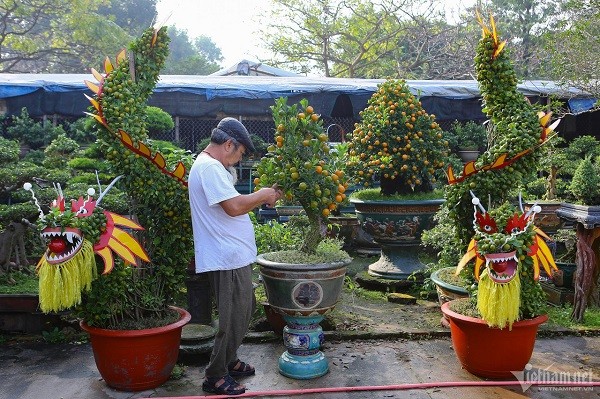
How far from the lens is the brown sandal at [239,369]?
3.96m

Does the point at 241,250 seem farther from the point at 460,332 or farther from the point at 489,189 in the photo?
the point at 489,189

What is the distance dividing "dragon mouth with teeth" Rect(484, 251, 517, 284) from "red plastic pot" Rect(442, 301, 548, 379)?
33 centimetres

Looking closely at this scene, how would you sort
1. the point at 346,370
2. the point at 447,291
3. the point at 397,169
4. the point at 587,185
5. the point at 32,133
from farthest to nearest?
the point at 32,133
the point at 397,169
the point at 587,185
the point at 447,291
the point at 346,370

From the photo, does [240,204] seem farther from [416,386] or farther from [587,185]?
[587,185]

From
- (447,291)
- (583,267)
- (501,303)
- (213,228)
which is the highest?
(213,228)

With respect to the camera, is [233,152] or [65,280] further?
[233,152]

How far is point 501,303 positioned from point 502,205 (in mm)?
750

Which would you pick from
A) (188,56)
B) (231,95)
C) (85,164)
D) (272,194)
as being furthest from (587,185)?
(188,56)

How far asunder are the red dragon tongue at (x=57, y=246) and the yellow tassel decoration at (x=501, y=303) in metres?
2.65

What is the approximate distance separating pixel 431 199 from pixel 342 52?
51.1 feet

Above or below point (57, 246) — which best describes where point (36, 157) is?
above

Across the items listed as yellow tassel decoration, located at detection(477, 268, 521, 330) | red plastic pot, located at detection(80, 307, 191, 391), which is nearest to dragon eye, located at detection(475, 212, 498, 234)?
yellow tassel decoration, located at detection(477, 268, 521, 330)

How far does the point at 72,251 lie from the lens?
3.43 meters

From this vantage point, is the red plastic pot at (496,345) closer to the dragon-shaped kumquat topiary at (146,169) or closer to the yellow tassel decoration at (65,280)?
the dragon-shaped kumquat topiary at (146,169)
